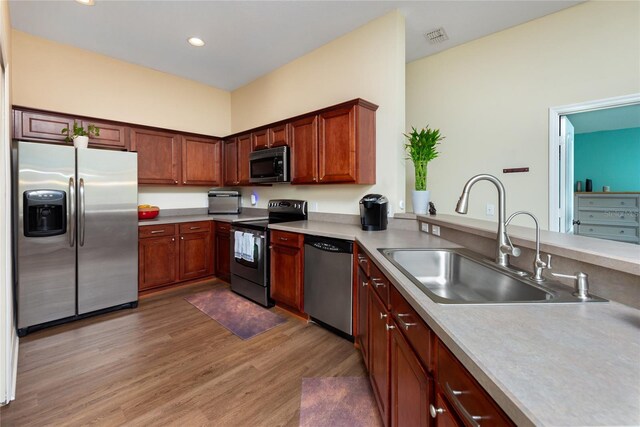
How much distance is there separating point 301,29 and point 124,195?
8.63 ft

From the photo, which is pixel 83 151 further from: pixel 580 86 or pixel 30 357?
pixel 580 86

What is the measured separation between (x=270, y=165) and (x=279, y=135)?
0.38m

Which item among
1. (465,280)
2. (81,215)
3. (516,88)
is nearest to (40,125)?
(81,215)

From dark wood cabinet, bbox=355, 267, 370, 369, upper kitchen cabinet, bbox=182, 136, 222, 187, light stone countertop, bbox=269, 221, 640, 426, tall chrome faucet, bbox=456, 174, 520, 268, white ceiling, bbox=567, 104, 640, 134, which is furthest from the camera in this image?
upper kitchen cabinet, bbox=182, 136, 222, 187

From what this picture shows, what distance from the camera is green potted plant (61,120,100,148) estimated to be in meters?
2.82

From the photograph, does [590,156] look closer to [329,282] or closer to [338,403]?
[329,282]

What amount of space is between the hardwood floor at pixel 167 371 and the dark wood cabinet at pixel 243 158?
199 cm

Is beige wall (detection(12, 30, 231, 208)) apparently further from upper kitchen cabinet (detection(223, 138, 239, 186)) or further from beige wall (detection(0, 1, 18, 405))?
beige wall (detection(0, 1, 18, 405))

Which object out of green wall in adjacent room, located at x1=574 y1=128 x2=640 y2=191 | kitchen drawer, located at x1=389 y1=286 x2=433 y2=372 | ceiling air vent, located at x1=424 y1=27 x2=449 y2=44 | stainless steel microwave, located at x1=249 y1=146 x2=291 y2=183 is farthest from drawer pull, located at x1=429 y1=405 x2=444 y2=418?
green wall in adjacent room, located at x1=574 y1=128 x2=640 y2=191

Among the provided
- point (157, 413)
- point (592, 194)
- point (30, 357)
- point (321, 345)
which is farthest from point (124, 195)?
point (592, 194)

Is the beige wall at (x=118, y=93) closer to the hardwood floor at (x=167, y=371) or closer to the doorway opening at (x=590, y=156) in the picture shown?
the hardwood floor at (x=167, y=371)

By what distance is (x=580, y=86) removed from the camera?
2.68 m

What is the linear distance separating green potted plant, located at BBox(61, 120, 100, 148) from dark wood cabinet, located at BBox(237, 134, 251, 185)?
164 cm

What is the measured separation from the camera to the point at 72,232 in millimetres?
2734
